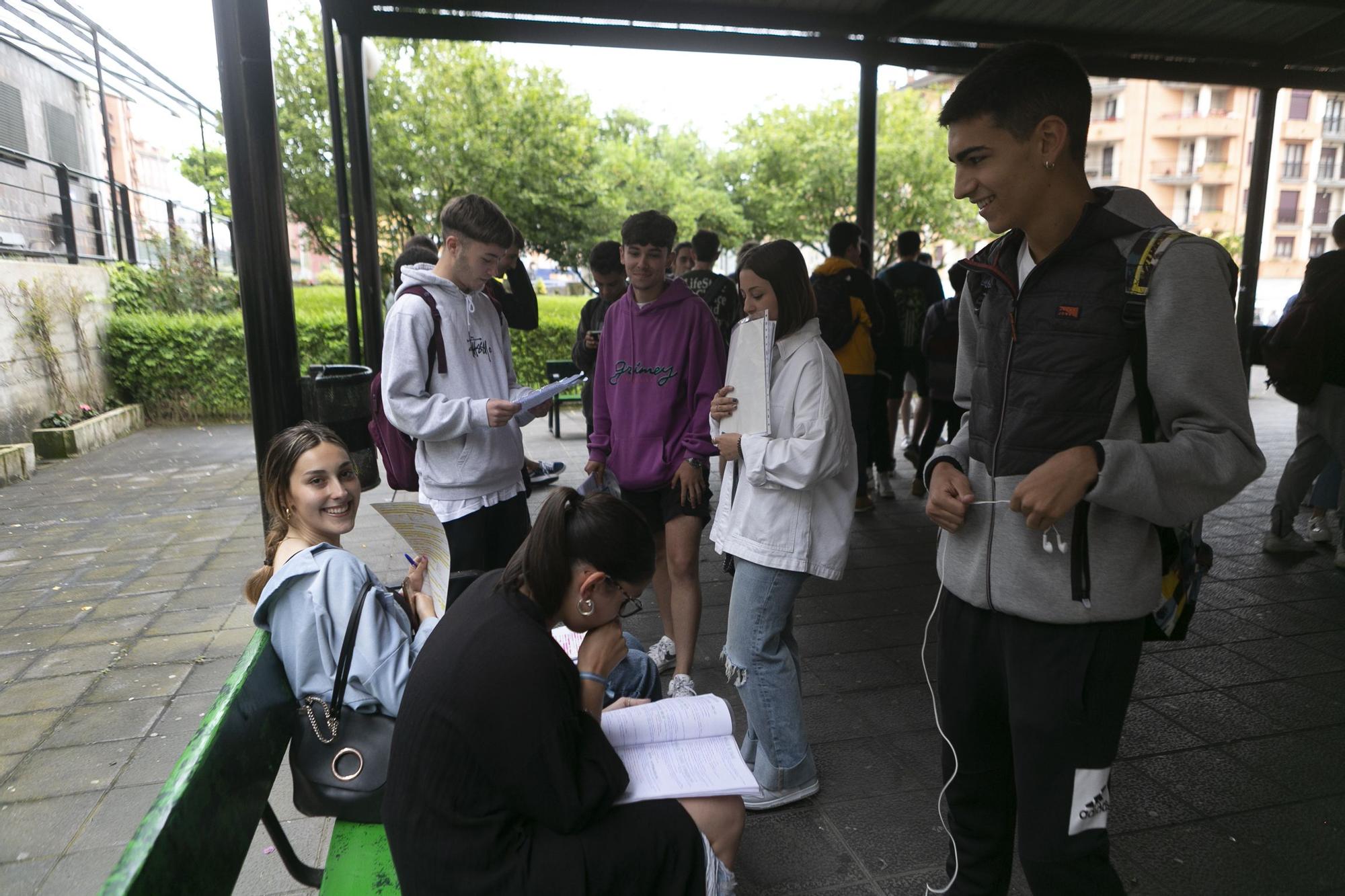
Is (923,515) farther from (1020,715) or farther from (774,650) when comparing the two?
(1020,715)

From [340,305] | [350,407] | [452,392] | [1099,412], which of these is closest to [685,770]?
[1099,412]

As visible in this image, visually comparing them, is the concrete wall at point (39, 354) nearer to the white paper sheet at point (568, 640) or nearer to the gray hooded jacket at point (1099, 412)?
the white paper sheet at point (568, 640)

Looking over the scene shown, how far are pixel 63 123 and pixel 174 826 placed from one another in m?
18.6

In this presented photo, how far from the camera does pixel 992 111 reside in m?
1.57

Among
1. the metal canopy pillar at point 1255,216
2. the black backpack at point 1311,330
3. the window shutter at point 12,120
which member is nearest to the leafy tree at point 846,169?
the metal canopy pillar at point 1255,216

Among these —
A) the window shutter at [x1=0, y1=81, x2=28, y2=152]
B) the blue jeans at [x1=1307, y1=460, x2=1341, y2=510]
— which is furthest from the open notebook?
the window shutter at [x1=0, y1=81, x2=28, y2=152]

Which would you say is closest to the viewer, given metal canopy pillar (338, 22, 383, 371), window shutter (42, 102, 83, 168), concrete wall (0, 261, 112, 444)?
metal canopy pillar (338, 22, 383, 371)

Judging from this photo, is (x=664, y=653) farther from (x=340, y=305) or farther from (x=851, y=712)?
(x=340, y=305)

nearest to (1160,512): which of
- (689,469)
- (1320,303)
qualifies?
(689,469)

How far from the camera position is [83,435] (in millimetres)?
9570

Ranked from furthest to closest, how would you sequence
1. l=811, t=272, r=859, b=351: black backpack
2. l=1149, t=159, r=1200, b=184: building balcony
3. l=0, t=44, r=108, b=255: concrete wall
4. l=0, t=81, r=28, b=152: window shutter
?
l=1149, t=159, r=1200, b=184: building balcony
l=0, t=81, r=28, b=152: window shutter
l=0, t=44, r=108, b=255: concrete wall
l=811, t=272, r=859, b=351: black backpack

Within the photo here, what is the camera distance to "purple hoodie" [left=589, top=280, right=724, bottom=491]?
11.0 ft

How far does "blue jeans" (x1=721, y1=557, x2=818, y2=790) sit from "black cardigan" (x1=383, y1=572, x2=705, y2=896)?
101 centimetres

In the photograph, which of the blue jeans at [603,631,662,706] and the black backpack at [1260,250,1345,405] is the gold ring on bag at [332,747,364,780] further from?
the black backpack at [1260,250,1345,405]
